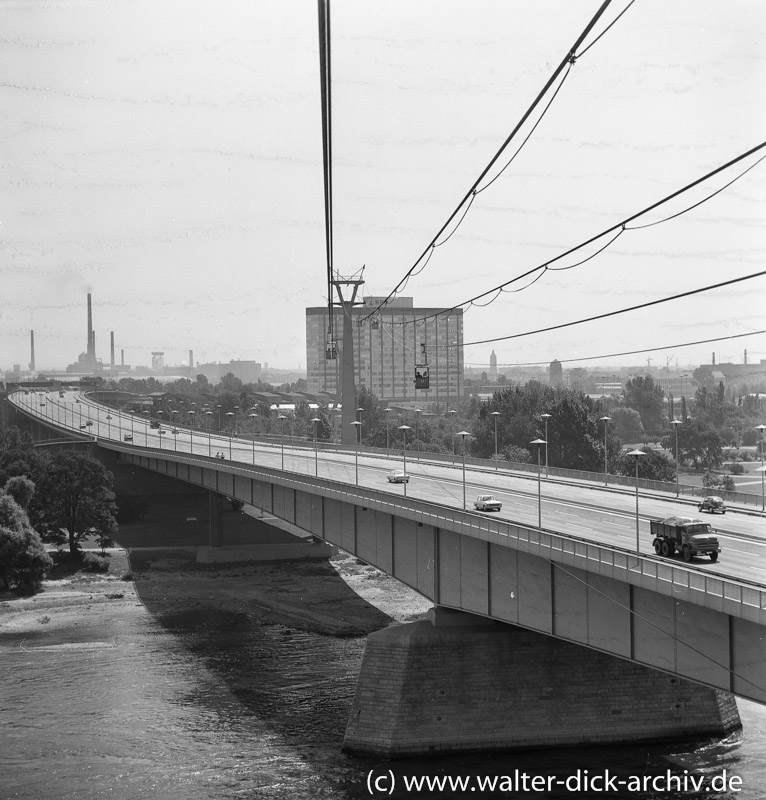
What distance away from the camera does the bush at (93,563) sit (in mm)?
69744

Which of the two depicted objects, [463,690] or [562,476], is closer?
[463,690]

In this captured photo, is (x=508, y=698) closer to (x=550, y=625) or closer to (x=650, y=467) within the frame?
(x=550, y=625)

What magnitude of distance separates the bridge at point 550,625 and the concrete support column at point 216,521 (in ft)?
98.5

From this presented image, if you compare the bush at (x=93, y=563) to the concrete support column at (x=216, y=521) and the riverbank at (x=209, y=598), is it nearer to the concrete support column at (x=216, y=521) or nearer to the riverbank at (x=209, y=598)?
the riverbank at (x=209, y=598)

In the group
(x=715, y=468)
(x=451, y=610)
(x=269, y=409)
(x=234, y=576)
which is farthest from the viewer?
(x=269, y=409)

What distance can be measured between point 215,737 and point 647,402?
125927 mm

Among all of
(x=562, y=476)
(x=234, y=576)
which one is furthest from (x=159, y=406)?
(x=562, y=476)

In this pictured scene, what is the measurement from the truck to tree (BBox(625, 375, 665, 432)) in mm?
123415

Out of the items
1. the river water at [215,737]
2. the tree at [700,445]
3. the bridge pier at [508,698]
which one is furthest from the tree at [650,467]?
the bridge pier at [508,698]

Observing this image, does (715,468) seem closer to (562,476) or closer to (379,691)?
(562,476)

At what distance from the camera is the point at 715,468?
108125mm

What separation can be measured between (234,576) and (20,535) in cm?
1613

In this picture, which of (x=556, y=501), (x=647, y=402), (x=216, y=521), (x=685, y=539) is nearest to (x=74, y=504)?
(x=216, y=521)

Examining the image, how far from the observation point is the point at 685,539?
27.6 meters
